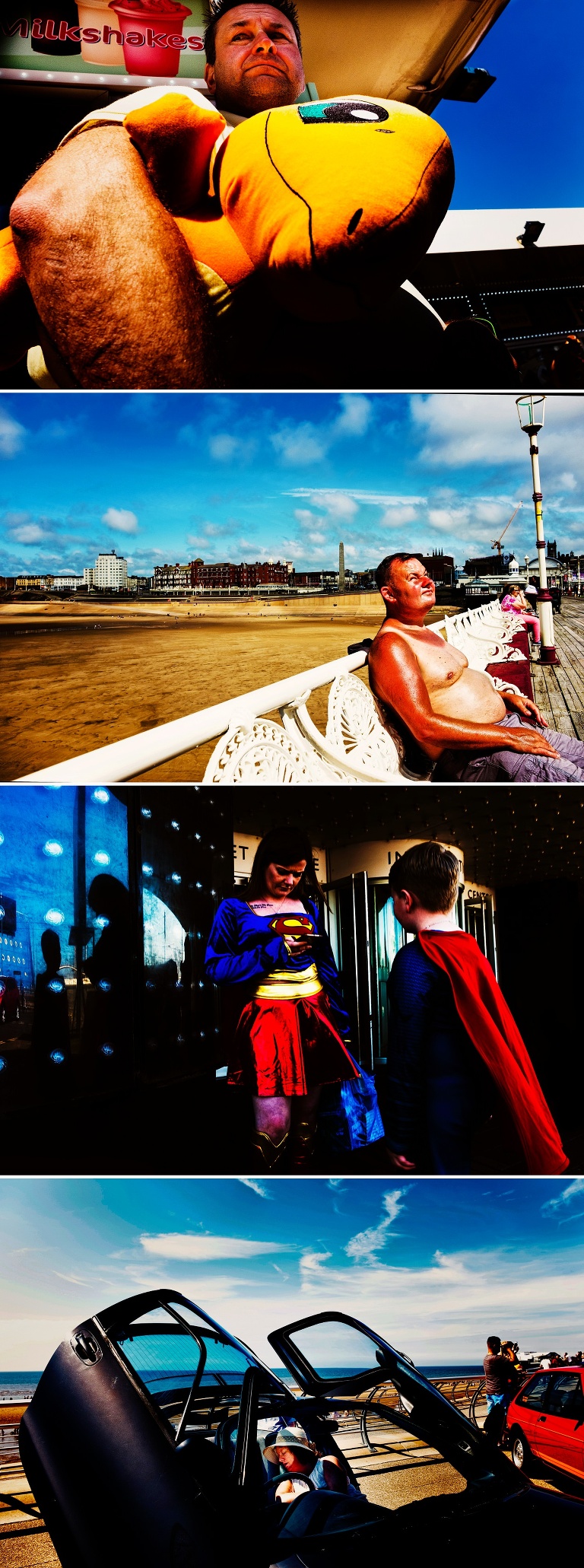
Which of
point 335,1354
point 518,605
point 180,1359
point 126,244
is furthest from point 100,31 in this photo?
point 335,1354

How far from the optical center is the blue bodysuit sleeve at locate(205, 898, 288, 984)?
A: 243cm

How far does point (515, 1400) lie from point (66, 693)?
2.05 metres

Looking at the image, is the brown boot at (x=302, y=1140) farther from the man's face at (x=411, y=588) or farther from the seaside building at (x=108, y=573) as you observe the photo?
the seaside building at (x=108, y=573)

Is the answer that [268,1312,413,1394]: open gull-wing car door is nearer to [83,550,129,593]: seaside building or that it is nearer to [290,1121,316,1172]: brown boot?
[290,1121,316,1172]: brown boot

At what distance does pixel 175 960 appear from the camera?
96.7 inches

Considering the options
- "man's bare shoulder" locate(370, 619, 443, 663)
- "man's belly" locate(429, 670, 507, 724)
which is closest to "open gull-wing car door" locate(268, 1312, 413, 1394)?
"man's belly" locate(429, 670, 507, 724)

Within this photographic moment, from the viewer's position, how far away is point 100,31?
8.20ft

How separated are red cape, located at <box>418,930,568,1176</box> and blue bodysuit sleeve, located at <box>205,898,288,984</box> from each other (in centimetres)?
37

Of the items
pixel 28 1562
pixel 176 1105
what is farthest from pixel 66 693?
pixel 28 1562

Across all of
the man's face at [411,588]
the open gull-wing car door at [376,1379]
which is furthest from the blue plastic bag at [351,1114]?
the man's face at [411,588]

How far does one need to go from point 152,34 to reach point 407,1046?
8.44 ft

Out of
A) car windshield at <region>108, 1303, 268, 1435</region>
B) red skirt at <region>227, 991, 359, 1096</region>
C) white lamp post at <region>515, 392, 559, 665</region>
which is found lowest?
car windshield at <region>108, 1303, 268, 1435</region>

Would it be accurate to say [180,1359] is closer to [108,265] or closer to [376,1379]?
[376,1379]

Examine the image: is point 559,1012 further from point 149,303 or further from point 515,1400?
point 149,303
